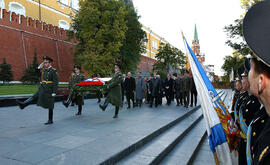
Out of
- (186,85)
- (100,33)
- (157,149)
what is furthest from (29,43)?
(157,149)

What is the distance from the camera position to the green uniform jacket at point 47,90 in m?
5.88

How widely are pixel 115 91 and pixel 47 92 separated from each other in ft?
7.77

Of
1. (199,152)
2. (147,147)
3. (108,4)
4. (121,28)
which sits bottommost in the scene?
(199,152)

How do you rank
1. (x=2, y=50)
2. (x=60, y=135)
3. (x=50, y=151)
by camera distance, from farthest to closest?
1. (x=2, y=50)
2. (x=60, y=135)
3. (x=50, y=151)

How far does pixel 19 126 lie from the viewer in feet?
17.7

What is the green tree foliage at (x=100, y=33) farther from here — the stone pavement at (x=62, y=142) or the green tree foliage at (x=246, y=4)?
the green tree foliage at (x=246, y=4)

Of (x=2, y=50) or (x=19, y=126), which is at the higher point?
(x=2, y=50)

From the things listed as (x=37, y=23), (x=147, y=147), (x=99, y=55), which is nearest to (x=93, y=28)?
(x=99, y=55)

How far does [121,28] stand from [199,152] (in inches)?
669

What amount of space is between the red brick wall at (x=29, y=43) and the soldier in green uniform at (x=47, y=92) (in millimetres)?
14596

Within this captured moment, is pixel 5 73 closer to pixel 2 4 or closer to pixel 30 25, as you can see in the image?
pixel 30 25

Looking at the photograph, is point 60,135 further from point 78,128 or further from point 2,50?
point 2,50

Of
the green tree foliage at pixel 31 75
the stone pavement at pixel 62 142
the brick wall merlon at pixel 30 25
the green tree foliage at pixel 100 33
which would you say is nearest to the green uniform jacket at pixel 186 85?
the stone pavement at pixel 62 142

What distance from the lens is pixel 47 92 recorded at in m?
5.96
